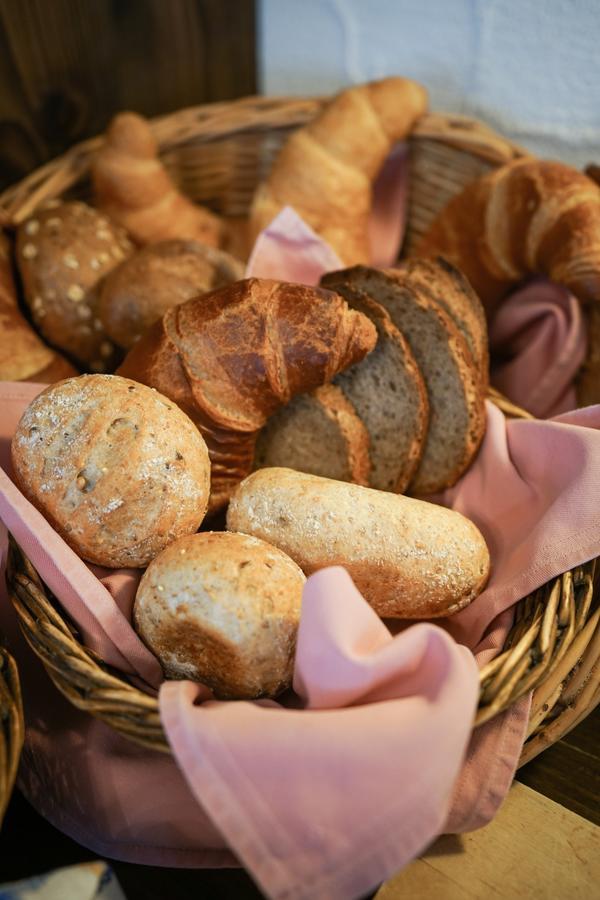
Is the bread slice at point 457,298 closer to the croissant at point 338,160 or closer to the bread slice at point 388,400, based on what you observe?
the bread slice at point 388,400

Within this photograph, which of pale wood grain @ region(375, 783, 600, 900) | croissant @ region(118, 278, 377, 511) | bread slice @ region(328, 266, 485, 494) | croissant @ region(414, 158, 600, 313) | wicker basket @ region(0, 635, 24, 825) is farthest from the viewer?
croissant @ region(414, 158, 600, 313)

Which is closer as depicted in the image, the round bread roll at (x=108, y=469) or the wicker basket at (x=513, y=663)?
the wicker basket at (x=513, y=663)

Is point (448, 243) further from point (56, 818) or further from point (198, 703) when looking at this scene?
point (56, 818)

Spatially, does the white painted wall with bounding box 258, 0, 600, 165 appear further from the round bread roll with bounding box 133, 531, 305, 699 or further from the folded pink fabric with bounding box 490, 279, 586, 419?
the round bread roll with bounding box 133, 531, 305, 699

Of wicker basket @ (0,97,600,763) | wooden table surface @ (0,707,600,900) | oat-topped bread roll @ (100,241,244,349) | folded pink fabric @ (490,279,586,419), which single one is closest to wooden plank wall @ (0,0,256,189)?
wicker basket @ (0,97,600,763)

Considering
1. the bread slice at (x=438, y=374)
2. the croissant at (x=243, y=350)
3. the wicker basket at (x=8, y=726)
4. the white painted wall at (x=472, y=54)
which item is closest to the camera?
the wicker basket at (x=8, y=726)

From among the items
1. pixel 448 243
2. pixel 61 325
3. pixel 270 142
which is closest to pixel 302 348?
pixel 61 325

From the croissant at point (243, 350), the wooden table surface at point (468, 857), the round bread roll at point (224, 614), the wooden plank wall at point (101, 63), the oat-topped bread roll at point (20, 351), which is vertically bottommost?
the wooden table surface at point (468, 857)

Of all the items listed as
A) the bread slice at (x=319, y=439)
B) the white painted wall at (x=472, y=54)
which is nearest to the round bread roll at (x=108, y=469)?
the bread slice at (x=319, y=439)
